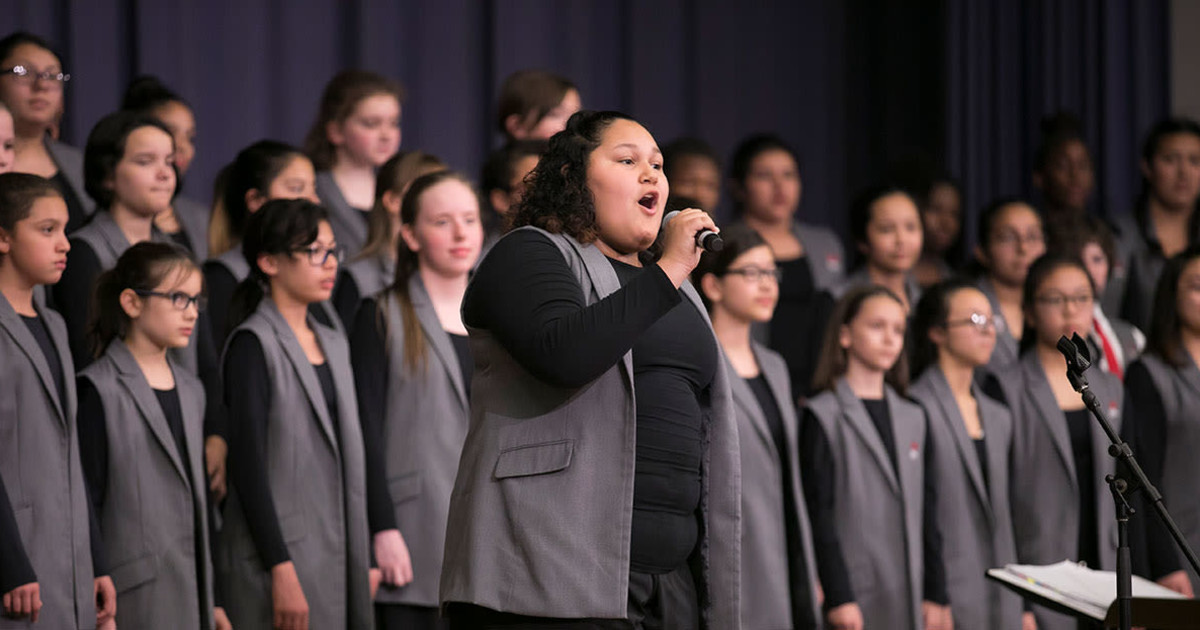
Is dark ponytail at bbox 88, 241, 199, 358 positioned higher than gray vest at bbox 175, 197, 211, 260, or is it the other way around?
gray vest at bbox 175, 197, 211, 260

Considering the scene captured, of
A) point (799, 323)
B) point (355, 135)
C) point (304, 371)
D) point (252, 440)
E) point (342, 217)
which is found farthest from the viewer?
point (799, 323)

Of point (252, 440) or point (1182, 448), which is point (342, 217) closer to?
point (252, 440)

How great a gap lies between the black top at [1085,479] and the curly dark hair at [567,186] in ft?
7.48

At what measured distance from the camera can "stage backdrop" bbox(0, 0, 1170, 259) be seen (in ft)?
15.9

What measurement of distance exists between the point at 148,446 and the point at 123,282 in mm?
366

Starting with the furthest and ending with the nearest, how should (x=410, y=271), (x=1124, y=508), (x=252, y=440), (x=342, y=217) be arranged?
(x=342, y=217)
(x=410, y=271)
(x=252, y=440)
(x=1124, y=508)

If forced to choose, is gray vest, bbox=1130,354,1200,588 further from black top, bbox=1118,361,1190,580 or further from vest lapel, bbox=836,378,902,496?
vest lapel, bbox=836,378,902,496

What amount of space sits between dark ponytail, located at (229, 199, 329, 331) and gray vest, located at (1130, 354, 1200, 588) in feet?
7.52

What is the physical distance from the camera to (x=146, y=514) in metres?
3.03

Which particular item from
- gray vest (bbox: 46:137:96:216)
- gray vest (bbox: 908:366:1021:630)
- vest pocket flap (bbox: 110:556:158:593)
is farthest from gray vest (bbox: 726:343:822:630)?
gray vest (bbox: 46:137:96:216)

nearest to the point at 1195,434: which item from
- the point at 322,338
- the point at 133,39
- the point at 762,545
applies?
the point at 762,545

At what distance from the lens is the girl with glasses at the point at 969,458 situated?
3916mm

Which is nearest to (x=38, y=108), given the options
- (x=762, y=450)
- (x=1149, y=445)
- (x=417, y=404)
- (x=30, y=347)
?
(x=30, y=347)

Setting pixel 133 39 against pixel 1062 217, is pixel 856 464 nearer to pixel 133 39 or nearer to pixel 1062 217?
pixel 1062 217
